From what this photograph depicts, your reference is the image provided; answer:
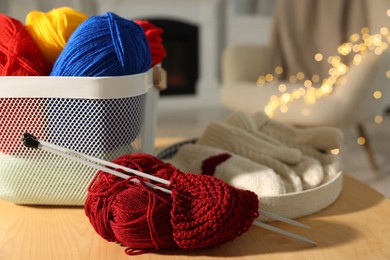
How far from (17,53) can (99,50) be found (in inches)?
4.5

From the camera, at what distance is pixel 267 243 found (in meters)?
0.58

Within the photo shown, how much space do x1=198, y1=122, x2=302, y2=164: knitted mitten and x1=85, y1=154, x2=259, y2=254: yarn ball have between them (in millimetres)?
217

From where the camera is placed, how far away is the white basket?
0.61m

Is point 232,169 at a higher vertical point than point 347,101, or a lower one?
higher

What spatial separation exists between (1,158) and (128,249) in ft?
0.76

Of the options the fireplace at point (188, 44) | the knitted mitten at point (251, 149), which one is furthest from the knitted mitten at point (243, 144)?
the fireplace at point (188, 44)

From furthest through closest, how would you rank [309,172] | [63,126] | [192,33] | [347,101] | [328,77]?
[192,33]
[328,77]
[347,101]
[309,172]
[63,126]

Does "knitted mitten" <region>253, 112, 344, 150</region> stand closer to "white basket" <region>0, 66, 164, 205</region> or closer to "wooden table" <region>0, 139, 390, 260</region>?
"wooden table" <region>0, 139, 390, 260</region>

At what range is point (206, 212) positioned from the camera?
514mm

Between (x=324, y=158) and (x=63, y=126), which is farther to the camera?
A: (x=324, y=158)

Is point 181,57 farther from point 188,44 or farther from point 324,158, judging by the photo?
point 324,158

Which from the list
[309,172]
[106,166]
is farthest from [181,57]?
[106,166]

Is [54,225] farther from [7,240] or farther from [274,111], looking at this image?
[274,111]

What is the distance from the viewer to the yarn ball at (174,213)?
0.52 metres
